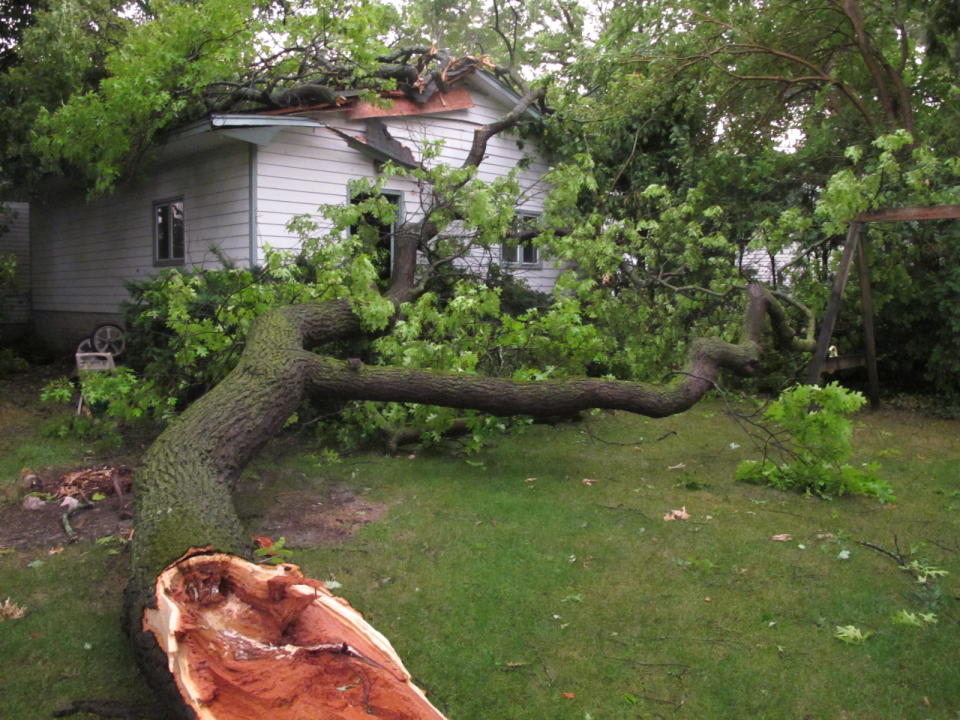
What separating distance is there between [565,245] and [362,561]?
5679mm

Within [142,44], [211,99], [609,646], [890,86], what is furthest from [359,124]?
[609,646]

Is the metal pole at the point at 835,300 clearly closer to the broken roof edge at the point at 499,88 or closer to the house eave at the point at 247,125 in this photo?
the broken roof edge at the point at 499,88

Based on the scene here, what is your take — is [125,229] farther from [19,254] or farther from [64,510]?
[64,510]

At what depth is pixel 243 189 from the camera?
1051 cm

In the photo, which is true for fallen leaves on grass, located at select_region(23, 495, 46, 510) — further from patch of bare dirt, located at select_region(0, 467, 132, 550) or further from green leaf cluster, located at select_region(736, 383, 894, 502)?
green leaf cluster, located at select_region(736, 383, 894, 502)

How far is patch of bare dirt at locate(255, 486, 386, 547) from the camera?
17.1 ft

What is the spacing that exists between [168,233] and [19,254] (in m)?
7.86

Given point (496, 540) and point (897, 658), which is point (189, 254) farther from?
point (897, 658)

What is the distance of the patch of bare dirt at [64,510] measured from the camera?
16.8ft

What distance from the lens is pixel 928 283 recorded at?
9.65 metres

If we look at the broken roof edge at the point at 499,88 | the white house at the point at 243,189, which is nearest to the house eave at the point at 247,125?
the white house at the point at 243,189

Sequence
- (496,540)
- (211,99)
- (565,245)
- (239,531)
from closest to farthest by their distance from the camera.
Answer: (239,531) < (496,540) < (565,245) < (211,99)

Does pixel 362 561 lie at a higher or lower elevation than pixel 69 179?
lower

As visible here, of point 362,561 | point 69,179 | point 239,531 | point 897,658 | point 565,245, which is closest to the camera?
point 897,658
